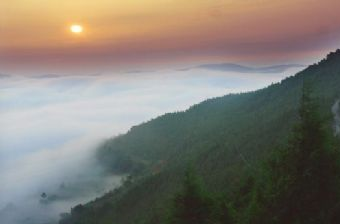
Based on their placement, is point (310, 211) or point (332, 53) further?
point (332, 53)

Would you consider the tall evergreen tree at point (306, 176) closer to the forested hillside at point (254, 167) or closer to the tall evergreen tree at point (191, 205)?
the forested hillside at point (254, 167)

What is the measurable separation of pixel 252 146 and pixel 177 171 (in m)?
34.3

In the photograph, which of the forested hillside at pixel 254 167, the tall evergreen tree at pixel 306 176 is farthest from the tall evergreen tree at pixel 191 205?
the tall evergreen tree at pixel 306 176

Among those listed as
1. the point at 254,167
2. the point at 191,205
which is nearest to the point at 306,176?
the point at 191,205

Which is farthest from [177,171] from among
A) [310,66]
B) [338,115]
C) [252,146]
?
[338,115]

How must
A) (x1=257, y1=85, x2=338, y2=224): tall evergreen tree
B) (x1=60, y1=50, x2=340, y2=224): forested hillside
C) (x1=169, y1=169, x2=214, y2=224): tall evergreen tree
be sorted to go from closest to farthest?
(x1=257, y1=85, x2=338, y2=224): tall evergreen tree, (x1=60, y1=50, x2=340, y2=224): forested hillside, (x1=169, y1=169, x2=214, y2=224): tall evergreen tree

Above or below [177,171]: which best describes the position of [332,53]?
above

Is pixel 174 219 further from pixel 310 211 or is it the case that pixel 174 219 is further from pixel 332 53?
pixel 332 53

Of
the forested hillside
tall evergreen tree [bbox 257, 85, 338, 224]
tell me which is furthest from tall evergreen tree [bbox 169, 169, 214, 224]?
tall evergreen tree [bbox 257, 85, 338, 224]

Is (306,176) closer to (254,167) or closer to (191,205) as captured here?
(191,205)

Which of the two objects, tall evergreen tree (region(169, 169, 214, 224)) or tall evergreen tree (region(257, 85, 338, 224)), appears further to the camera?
tall evergreen tree (region(169, 169, 214, 224))

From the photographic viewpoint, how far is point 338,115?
81.7m

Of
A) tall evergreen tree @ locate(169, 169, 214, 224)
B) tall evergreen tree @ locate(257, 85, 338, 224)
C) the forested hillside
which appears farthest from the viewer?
tall evergreen tree @ locate(169, 169, 214, 224)

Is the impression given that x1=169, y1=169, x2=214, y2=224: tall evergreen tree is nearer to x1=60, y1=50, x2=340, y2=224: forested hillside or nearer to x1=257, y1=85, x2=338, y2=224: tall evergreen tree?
x1=60, y1=50, x2=340, y2=224: forested hillside
